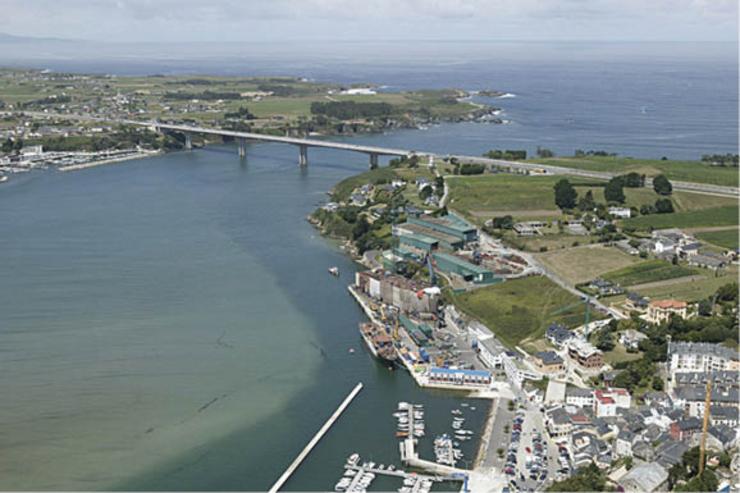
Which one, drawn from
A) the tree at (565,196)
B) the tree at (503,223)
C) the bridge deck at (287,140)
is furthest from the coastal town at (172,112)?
the tree at (565,196)

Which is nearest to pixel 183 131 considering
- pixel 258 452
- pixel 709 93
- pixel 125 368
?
pixel 125 368

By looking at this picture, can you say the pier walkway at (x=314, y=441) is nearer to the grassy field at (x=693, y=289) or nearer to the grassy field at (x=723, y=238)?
the grassy field at (x=693, y=289)

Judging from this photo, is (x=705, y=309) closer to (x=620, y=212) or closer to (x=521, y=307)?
(x=521, y=307)

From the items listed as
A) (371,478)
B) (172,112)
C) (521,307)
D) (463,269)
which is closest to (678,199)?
(463,269)

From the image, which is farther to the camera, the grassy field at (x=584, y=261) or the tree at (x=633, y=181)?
the tree at (x=633, y=181)

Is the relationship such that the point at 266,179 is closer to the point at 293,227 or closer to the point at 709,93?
the point at 293,227

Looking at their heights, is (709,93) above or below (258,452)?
above
